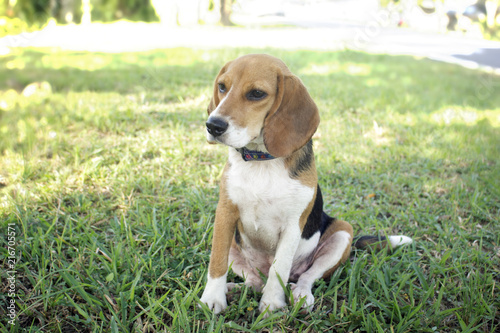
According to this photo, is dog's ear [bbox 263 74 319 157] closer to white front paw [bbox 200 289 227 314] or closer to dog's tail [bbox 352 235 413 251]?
white front paw [bbox 200 289 227 314]

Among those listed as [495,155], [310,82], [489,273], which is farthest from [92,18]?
[489,273]

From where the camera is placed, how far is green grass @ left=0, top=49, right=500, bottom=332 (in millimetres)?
2281

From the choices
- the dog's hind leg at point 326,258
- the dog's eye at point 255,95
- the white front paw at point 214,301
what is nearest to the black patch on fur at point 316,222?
the dog's hind leg at point 326,258

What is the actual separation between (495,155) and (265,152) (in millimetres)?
4457

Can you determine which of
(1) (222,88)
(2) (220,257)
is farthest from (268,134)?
(2) (220,257)

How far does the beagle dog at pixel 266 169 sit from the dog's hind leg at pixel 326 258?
0.01 m

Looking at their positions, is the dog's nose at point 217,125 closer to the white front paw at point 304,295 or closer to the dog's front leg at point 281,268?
the dog's front leg at point 281,268

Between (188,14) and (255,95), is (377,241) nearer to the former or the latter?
(255,95)

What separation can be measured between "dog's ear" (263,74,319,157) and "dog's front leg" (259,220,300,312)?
53 cm

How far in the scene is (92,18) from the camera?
18.4 metres

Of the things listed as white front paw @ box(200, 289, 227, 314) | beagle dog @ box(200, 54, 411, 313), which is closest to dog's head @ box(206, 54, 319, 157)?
beagle dog @ box(200, 54, 411, 313)

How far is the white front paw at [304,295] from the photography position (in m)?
2.32

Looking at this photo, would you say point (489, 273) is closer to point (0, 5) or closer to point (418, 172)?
point (418, 172)

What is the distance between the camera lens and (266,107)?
2.25m
